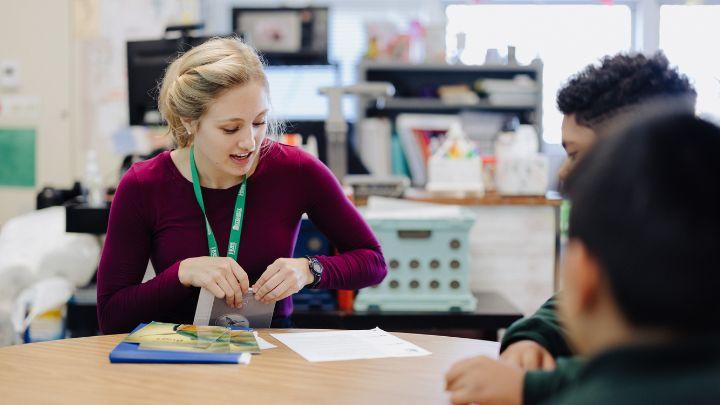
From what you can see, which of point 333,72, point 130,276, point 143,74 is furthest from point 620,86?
point 333,72

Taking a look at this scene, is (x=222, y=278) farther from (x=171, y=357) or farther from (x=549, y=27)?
(x=549, y=27)

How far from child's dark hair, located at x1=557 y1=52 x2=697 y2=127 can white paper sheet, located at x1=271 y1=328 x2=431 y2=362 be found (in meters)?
0.47

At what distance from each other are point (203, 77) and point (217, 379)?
704 millimetres

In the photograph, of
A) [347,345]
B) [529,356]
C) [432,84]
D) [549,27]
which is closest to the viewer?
[529,356]

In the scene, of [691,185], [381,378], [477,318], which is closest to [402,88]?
[477,318]

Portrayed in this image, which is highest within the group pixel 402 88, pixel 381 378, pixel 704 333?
pixel 402 88

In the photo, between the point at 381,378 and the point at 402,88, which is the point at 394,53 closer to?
the point at 402,88

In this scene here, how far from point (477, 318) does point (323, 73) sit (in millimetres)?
2910

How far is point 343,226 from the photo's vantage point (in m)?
1.80

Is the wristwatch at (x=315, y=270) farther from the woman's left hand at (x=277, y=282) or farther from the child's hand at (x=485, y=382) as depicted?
the child's hand at (x=485, y=382)

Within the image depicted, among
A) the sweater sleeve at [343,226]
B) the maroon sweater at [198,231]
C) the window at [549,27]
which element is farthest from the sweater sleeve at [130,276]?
the window at [549,27]

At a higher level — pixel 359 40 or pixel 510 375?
pixel 359 40

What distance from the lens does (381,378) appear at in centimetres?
117

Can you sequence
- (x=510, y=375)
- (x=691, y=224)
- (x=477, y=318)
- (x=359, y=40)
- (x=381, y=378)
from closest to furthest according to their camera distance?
(x=691, y=224) < (x=510, y=375) < (x=381, y=378) < (x=477, y=318) < (x=359, y=40)
